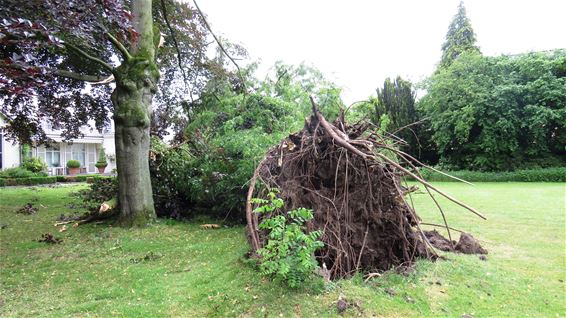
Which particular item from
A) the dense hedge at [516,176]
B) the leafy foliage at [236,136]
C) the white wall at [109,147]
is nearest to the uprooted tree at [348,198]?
the leafy foliage at [236,136]

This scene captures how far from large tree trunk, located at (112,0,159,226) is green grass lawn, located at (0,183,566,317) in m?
0.52

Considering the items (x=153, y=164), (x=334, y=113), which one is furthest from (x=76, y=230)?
(x=334, y=113)

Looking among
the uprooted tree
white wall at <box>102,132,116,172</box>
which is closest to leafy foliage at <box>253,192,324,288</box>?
the uprooted tree

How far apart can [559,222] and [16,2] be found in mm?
9960

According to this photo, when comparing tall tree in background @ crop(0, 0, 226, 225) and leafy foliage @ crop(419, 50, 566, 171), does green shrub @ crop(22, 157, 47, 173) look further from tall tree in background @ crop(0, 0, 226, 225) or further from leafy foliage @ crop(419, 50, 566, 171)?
leafy foliage @ crop(419, 50, 566, 171)

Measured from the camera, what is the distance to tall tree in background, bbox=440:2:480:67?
28031 millimetres

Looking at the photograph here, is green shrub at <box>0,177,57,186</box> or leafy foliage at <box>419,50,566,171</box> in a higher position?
leafy foliage at <box>419,50,566,171</box>

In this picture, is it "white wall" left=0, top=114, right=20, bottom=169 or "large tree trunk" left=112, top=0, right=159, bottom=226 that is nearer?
"large tree trunk" left=112, top=0, right=159, bottom=226

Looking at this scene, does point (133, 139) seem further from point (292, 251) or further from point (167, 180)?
point (292, 251)

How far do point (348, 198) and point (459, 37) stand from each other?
97.8ft

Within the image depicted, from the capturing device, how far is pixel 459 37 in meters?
28.5

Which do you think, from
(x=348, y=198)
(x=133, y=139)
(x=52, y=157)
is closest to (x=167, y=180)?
(x=133, y=139)

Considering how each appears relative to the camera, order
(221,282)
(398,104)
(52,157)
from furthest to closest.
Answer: (52,157), (398,104), (221,282)

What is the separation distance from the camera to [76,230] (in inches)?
257
